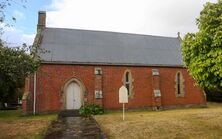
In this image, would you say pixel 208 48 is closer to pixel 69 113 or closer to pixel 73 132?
pixel 73 132

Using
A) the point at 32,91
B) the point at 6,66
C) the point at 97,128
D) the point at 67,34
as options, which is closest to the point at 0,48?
the point at 6,66

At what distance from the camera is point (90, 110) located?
2867 centimetres

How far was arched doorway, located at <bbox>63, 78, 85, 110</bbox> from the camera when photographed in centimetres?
3039

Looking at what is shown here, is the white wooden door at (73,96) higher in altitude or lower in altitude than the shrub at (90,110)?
higher

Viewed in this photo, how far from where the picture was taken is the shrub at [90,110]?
28.5 metres

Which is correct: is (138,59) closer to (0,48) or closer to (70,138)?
(70,138)

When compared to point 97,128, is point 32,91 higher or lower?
higher

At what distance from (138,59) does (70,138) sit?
18.9 metres

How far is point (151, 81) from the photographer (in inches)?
1304

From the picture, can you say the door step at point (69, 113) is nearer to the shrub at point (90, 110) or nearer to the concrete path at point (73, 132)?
the shrub at point (90, 110)

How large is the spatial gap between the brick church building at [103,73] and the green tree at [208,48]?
15310 mm

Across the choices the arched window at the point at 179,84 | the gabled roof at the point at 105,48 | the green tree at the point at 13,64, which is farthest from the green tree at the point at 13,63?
the arched window at the point at 179,84

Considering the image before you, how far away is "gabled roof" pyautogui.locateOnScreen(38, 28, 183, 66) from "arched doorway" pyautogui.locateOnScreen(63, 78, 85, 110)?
2.07 meters

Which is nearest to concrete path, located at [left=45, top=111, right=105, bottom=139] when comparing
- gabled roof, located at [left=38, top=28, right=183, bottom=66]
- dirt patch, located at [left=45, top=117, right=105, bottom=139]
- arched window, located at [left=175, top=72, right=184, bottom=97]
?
dirt patch, located at [left=45, top=117, right=105, bottom=139]
